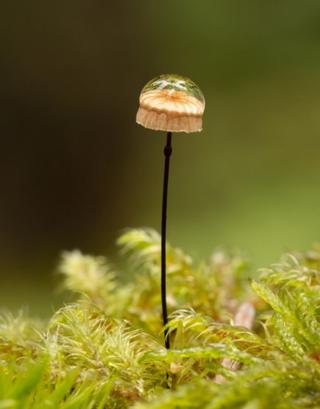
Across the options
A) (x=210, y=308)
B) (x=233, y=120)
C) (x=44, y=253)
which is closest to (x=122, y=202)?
(x=44, y=253)

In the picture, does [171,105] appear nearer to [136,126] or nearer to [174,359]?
[174,359]

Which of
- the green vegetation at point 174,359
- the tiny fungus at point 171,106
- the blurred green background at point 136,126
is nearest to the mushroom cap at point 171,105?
the tiny fungus at point 171,106

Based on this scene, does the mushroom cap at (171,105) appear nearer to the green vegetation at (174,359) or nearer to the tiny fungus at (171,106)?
the tiny fungus at (171,106)

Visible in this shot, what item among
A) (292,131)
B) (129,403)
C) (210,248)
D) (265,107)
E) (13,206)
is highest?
(265,107)

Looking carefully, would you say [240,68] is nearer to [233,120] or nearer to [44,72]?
[233,120]

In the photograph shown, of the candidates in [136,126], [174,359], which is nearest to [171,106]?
[174,359]

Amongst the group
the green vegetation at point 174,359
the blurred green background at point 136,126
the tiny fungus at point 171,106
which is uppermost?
the blurred green background at point 136,126
